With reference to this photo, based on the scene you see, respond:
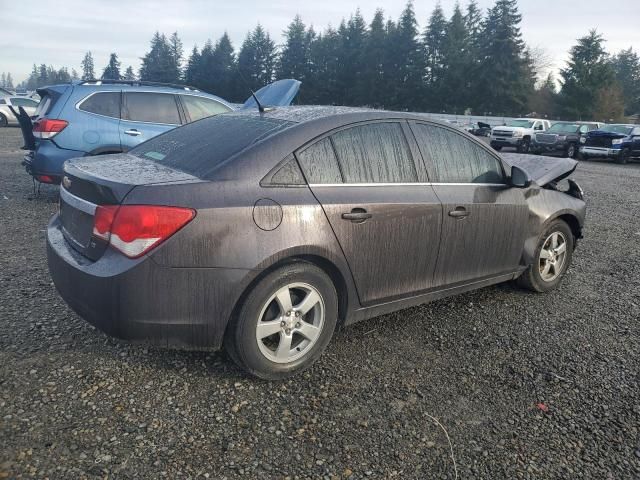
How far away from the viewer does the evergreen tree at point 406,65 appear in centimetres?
5747

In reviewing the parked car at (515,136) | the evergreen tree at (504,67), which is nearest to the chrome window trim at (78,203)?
the parked car at (515,136)

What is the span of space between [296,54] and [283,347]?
68995 mm

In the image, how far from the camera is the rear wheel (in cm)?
2178

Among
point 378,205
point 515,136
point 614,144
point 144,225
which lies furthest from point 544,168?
point 515,136

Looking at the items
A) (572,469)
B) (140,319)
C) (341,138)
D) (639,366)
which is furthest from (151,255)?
(639,366)

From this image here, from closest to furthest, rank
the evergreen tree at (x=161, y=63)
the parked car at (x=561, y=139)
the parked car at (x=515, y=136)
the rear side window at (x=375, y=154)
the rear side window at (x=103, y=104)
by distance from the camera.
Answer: the rear side window at (x=375, y=154)
the rear side window at (x=103, y=104)
the parked car at (x=561, y=139)
the parked car at (x=515, y=136)
the evergreen tree at (x=161, y=63)

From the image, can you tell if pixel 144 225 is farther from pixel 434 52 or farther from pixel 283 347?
pixel 434 52

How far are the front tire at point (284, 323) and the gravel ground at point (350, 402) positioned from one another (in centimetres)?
14

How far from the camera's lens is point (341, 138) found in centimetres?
319

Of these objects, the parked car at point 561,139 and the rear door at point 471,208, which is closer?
the rear door at point 471,208

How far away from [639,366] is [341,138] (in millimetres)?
2476

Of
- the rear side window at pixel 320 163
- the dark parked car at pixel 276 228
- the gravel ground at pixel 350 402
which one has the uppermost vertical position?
the rear side window at pixel 320 163

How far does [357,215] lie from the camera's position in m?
3.07

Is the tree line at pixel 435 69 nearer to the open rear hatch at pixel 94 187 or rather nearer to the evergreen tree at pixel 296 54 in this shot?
the evergreen tree at pixel 296 54
